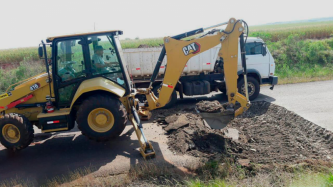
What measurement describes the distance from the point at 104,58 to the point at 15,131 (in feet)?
8.06

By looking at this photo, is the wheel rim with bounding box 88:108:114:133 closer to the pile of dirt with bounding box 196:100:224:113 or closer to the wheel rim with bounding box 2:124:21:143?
the wheel rim with bounding box 2:124:21:143

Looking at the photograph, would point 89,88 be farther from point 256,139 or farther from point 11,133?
point 256,139

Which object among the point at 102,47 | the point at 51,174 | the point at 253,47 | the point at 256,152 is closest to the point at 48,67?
the point at 102,47

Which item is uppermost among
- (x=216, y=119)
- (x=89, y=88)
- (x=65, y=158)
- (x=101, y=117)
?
(x=89, y=88)

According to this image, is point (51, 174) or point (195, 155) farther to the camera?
point (195, 155)

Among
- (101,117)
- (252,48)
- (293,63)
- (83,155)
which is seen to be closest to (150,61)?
(252,48)

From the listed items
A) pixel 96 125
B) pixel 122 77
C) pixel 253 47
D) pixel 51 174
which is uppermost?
pixel 253 47

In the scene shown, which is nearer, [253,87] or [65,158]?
[65,158]

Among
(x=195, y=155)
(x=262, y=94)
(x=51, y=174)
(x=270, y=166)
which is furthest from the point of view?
(x=262, y=94)

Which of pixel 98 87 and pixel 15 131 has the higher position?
pixel 98 87

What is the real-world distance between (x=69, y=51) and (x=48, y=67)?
1.89 feet

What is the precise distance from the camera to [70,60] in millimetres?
5801

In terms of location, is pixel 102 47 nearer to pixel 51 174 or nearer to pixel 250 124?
pixel 51 174

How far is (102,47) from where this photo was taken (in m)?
5.78
